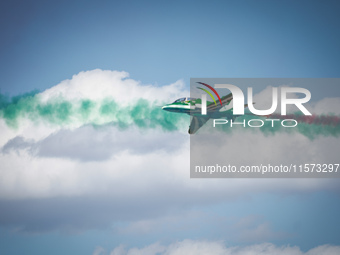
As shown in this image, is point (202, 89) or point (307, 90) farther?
point (202, 89)

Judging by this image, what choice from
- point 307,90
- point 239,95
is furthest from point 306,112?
point 239,95

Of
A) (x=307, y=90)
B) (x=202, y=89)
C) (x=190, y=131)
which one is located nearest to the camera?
(x=307, y=90)

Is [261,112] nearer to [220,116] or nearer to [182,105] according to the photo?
[220,116]

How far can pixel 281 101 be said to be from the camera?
7025 cm

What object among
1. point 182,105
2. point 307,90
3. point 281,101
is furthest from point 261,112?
point 182,105

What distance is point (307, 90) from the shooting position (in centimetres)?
6975

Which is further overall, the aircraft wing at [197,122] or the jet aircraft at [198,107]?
the aircraft wing at [197,122]

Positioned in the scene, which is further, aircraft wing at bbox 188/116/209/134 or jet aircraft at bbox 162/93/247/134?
aircraft wing at bbox 188/116/209/134

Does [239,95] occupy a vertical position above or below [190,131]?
above

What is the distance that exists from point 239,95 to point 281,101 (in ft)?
22.1

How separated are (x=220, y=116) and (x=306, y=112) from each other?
46.2 feet

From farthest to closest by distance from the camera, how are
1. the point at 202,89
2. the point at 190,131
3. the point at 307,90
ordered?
the point at 190,131
the point at 202,89
the point at 307,90

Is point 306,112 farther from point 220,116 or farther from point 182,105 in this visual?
point 182,105

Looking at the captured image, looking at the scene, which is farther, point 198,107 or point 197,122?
point 197,122
